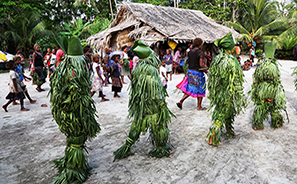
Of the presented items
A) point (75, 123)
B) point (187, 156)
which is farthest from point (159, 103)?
point (75, 123)

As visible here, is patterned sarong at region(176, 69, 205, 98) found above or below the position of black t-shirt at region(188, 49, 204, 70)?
below

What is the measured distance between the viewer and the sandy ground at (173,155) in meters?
2.74

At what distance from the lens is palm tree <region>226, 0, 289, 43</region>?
21.4 m

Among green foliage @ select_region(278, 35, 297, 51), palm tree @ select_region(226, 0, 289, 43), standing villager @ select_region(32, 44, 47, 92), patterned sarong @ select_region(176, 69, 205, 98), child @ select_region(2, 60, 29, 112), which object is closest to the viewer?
patterned sarong @ select_region(176, 69, 205, 98)

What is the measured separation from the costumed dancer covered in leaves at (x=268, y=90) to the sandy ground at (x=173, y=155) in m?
0.21

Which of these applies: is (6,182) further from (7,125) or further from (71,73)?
(7,125)

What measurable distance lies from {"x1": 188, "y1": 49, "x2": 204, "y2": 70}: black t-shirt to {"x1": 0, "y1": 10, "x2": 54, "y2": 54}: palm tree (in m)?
18.5

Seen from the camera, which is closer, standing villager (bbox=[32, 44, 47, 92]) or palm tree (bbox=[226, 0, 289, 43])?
standing villager (bbox=[32, 44, 47, 92])

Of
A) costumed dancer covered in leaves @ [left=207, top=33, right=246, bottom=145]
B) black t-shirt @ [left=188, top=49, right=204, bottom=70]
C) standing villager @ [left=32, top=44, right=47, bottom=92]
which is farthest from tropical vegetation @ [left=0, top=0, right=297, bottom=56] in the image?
costumed dancer covered in leaves @ [left=207, top=33, right=246, bottom=145]

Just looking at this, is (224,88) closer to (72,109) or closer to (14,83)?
(72,109)

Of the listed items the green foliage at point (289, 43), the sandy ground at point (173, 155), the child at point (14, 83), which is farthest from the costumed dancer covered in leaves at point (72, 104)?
the green foliage at point (289, 43)

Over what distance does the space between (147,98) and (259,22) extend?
80.6 feet

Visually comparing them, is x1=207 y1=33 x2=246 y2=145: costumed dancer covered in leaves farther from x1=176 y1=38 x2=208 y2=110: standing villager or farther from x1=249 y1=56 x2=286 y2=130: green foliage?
x1=176 y1=38 x2=208 y2=110: standing villager

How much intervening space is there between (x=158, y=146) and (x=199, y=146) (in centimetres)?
81
